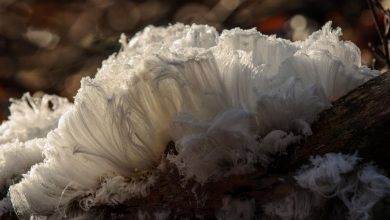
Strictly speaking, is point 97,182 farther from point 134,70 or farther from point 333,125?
point 333,125

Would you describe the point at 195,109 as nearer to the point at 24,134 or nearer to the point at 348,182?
the point at 348,182

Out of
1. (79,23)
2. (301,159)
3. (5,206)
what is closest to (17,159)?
(5,206)

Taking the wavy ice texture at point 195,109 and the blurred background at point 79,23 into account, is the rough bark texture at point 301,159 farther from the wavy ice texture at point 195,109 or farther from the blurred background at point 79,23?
the blurred background at point 79,23

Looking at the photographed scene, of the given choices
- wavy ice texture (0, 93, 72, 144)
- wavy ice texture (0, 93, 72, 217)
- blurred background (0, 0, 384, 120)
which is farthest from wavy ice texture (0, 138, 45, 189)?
blurred background (0, 0, 384, 120)

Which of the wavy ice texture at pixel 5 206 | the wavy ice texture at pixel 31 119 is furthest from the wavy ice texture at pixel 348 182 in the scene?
the wavy ice texture at pixel 31 119

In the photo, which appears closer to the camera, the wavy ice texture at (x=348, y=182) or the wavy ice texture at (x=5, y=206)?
the wavy ice texture at (x=348, y=182)

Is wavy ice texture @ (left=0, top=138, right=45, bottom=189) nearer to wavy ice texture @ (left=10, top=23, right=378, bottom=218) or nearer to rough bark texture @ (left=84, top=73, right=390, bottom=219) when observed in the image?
wavy ice texture @ (left=10, top=23, right=378, bottom=218)

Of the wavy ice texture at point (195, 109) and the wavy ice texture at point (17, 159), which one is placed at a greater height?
the wavy ice texture at point (17, 159)
